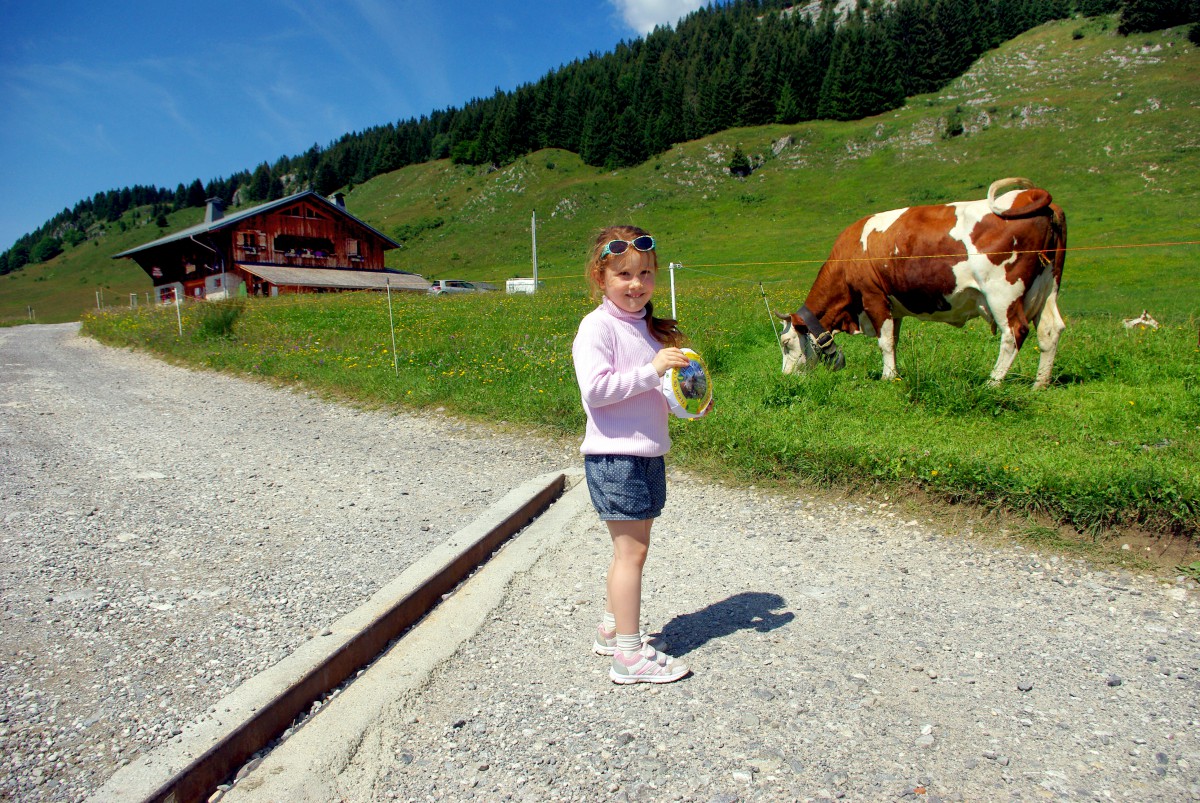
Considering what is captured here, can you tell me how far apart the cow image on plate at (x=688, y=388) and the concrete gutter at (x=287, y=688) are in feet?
5.56

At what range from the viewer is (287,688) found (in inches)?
108

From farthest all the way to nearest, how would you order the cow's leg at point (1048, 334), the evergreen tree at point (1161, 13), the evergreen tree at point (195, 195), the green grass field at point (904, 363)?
the evergreen tree at point (195, 195) → the evergreen tree at point (1161, 13) → the cow's leg at point (1048, 334) → the green grass field at point (904, 363)

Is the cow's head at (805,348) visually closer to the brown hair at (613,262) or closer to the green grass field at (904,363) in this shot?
the green grass field at (904,363)

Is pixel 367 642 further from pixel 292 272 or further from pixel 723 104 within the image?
pixel 723 104

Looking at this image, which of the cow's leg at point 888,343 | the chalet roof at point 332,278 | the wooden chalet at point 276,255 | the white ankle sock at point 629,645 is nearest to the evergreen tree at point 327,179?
the wooden chalet at point 276,255

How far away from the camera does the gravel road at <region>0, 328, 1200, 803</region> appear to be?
8.00ft

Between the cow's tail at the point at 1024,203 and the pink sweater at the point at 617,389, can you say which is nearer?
the pink sweater at the point at 617,389

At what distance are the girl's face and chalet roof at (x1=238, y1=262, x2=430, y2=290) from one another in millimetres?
37875

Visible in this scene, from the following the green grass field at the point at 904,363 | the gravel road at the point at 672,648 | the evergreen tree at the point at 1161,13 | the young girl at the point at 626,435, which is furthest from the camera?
the evergreen tree at the point at 1161,13

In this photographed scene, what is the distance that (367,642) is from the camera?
3.24 m

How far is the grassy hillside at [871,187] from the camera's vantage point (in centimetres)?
3888

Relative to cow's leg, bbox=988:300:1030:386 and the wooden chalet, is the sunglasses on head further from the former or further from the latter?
the wooden chalet

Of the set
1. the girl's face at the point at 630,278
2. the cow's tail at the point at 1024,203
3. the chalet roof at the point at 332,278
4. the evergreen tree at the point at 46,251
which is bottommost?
the girl's face at the point at 630,278

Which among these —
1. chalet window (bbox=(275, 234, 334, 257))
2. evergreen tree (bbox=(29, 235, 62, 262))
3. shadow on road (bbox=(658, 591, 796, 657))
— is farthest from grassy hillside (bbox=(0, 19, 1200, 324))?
shadow on road (bbox=(658, 591, 796, 657))
